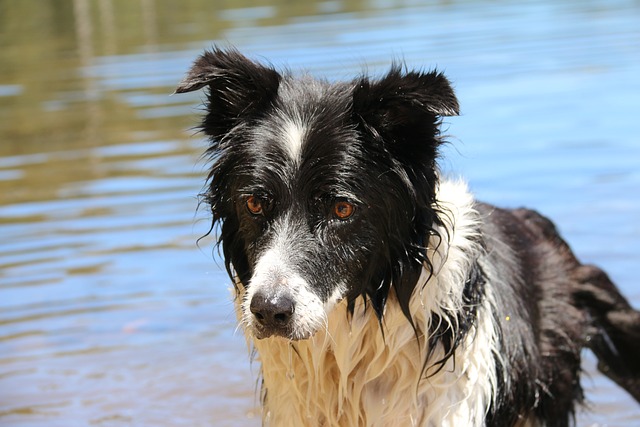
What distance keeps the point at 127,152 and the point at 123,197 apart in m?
1.89

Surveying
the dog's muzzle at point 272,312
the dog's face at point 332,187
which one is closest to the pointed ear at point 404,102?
the dog's face at point 332,187

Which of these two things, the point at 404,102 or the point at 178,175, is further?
the point at 178,175

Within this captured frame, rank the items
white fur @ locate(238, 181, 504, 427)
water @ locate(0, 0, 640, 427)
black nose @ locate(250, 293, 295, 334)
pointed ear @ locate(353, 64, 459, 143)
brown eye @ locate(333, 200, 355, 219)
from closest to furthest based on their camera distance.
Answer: black nose @ locate(250, 293, 295, 334)
pointed ear @ locate(353, 64, 459, 143)
brown eye @ locate(333, 200, 355, 219)
white fur @ locate(238, 181, 504, 427)
water @ locate(0, 0, 640, 427)

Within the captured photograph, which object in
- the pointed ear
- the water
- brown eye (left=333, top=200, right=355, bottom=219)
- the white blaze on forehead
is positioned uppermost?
the pointed ear

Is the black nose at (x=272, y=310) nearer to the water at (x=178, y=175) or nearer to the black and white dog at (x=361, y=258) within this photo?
the black and white dog at (x=361, y=258)

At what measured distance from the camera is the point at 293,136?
417 centimetres

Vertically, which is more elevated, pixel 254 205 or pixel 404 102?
pixel 404 102

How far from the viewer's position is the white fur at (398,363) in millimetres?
4355

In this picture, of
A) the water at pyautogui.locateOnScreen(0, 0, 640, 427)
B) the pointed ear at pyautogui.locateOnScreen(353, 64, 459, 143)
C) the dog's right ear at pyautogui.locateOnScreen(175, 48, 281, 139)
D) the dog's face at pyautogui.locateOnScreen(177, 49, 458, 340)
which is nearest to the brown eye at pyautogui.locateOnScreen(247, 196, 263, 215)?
the dog's face at pyautogui.locateOnScreen(177, 49, 458, 340)

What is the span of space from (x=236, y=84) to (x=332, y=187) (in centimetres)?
68

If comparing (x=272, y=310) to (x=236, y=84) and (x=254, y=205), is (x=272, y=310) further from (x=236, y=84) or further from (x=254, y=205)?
(x=236, y=84)

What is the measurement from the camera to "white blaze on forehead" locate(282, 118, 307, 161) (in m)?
4.14

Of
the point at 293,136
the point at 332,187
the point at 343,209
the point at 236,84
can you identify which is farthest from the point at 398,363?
the point at 236,84

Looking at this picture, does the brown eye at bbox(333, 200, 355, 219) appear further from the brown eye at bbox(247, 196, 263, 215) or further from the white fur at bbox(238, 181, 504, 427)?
the white fur at bbox(238, 181, 504, 427)
